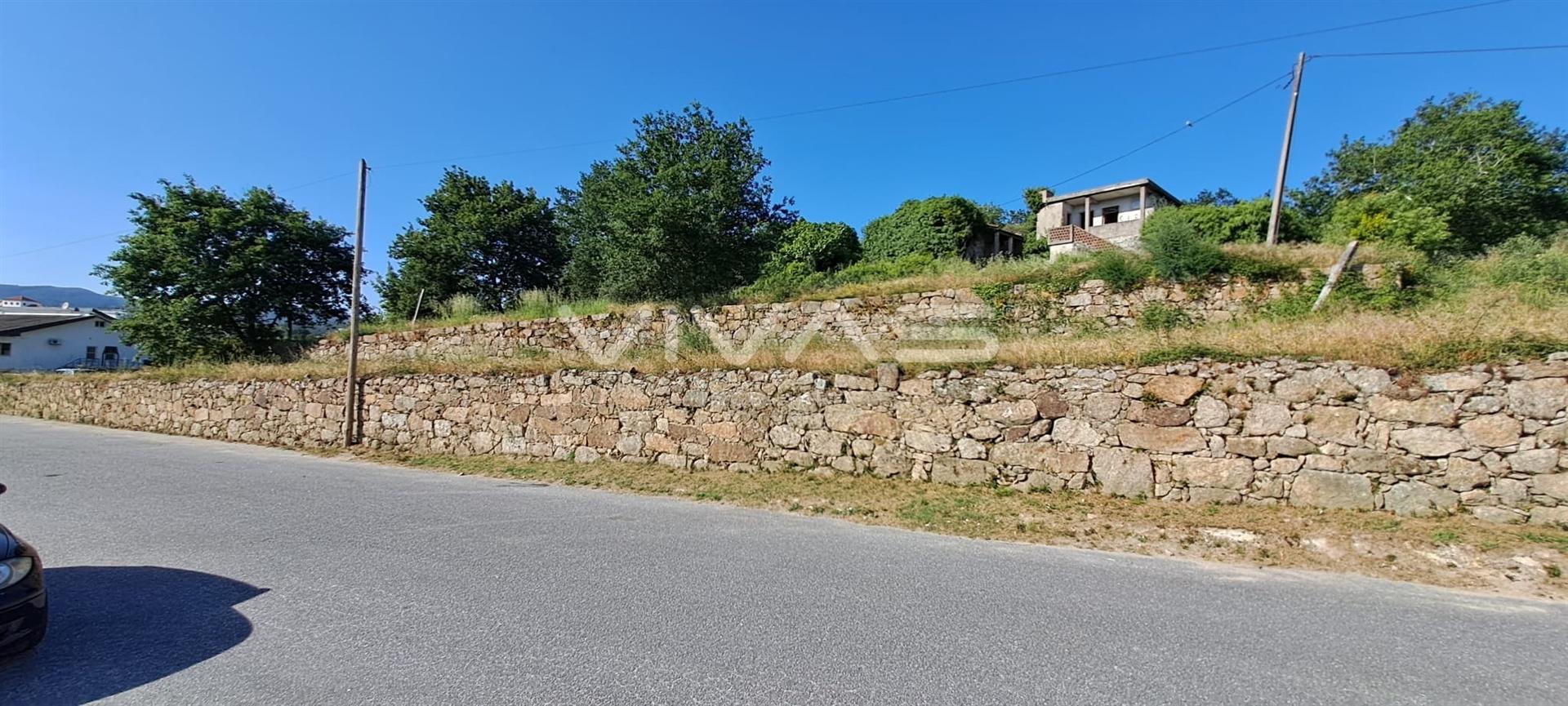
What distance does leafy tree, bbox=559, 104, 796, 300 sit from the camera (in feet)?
46.8

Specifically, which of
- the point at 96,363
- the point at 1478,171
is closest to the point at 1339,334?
the point at 1478,171

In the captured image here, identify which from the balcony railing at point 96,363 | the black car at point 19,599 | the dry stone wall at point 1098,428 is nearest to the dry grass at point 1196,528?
the dry stone wall at point 1098,428

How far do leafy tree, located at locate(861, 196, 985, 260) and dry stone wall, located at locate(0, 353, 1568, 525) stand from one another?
19145 millimetres

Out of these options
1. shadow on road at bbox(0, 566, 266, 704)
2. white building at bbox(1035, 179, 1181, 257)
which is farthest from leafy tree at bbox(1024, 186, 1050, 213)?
shadow on road at bbox(0, 566, 266, 704)

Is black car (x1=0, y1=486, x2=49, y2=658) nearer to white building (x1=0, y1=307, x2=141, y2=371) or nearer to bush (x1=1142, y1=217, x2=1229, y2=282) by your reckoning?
bush (x1=1142, y1=217, x2=1229, y2=282)

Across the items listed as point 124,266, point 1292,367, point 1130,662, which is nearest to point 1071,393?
point 1292,367

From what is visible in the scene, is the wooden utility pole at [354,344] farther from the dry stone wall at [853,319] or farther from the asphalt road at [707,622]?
the asphalt road at [707,622]

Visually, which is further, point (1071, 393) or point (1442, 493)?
point (1071, 393)

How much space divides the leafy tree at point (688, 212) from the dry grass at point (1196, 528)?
7.17 meters

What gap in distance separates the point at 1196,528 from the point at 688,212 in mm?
11343

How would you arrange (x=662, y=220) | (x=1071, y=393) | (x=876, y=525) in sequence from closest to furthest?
(x=876, y=525)
(x=1071, y=393)
(x=662, y=220)

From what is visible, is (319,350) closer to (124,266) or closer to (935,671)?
(124,266)

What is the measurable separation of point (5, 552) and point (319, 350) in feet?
76.4

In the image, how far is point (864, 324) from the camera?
14664mm
